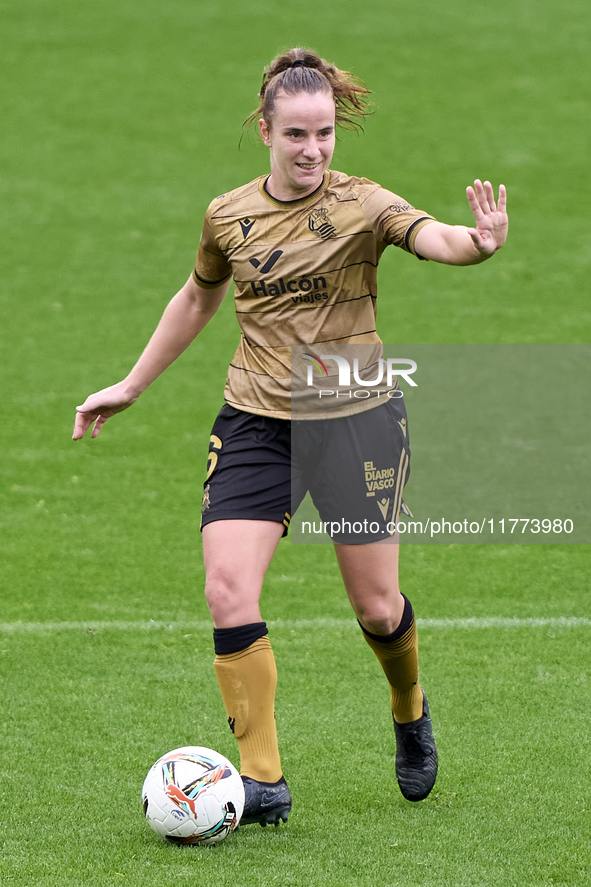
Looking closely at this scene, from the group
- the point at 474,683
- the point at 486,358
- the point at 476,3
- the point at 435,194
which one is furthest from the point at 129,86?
the point at 474,683

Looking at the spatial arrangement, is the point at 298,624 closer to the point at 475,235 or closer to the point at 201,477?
the point at 201,477

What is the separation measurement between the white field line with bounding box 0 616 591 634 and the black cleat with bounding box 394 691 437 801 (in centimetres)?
187

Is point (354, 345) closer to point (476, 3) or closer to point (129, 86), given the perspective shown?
point (129, 86)

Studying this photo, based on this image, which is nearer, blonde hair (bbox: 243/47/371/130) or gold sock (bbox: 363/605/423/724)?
blonde hair (bbox: 243/47/371/130)

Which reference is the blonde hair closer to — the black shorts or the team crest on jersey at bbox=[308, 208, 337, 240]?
the team crest on jersey at bbox=[308, 208, 337, 240]

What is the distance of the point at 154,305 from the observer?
1333cm

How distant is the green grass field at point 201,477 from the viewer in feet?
14.1

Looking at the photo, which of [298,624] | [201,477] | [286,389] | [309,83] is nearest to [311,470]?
[286,389]

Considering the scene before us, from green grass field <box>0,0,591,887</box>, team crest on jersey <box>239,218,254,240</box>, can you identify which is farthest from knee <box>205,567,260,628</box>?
team crest on jersey <box>239,218,254,240</box>

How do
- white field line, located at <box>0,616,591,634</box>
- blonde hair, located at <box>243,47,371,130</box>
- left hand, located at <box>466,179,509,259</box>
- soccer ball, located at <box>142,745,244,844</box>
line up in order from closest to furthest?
left hand, located at <box>466,179,509,259</box>, soccer ball, located at <box>142,745,244,844</box>, blonde hair, located at <box>243,47,371,130</box>, white field line, located at <box>0,616,591,634</box>

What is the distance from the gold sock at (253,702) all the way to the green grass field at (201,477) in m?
0.23

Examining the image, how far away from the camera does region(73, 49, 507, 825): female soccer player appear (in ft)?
13.6

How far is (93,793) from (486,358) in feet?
26.0

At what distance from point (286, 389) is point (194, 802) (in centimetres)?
133
